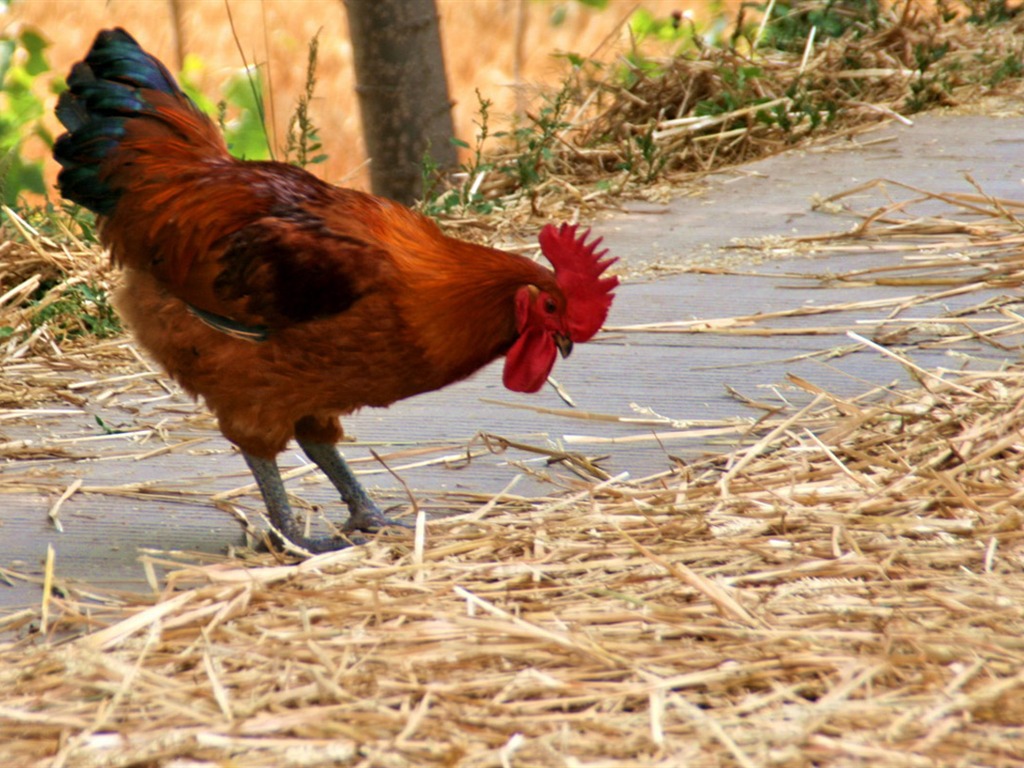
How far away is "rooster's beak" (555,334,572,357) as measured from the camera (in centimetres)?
319

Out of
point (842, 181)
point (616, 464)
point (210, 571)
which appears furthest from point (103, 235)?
point (842, 181)

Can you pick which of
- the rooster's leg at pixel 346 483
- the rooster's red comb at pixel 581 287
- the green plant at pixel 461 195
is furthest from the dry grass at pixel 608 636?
the green plant at pixel 461 195

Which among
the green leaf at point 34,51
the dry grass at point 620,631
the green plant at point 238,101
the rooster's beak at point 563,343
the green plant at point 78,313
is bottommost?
the dry grass at point 620,631

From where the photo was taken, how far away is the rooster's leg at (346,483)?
3.43 meters

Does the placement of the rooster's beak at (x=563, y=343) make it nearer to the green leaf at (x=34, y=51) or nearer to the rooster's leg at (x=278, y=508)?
the rooster's leg at (x=278, y=508)

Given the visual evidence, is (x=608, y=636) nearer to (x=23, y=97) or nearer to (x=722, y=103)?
(x=722, y=103)

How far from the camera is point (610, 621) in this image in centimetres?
250

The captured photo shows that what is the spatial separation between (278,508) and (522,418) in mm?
1012

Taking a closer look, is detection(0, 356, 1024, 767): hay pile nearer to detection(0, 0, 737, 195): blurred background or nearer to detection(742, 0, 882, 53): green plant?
detection(742, 0, 882, 53): green plant

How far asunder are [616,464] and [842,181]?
3.31 meters

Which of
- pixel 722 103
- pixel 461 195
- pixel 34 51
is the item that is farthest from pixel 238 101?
pixel 722 103

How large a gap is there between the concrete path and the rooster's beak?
494 millimetres

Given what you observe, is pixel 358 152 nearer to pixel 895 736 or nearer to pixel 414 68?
pixel 414 68

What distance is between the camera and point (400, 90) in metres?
6.83
